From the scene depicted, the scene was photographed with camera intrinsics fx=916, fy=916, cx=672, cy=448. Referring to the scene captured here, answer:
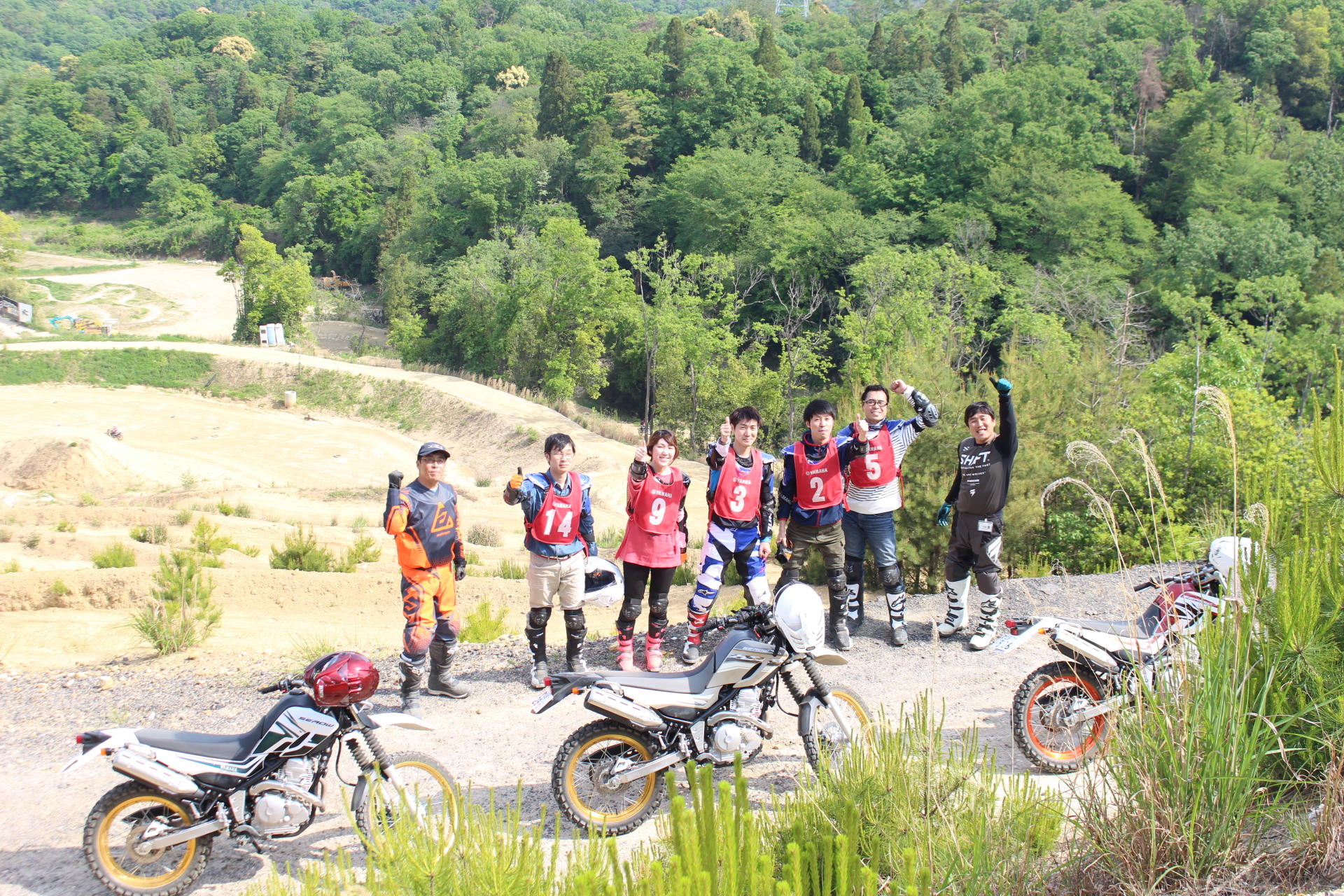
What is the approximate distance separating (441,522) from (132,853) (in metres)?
2.81

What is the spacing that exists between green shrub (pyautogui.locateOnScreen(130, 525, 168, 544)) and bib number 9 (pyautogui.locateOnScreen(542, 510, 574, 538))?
1219 centimetres

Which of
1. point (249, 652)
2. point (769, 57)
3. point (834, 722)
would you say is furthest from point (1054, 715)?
point (769, 57)

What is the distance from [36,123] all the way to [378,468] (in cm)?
10469

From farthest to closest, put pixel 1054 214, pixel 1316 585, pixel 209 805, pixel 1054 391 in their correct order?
pixel 1054 214, pixel 1054 391, pixel 209 805, pixel 1316 585

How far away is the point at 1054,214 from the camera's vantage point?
51.2m

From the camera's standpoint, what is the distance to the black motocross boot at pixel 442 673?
271 inches

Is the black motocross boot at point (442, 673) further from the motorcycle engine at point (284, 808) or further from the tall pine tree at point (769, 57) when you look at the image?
the tall pine tree at point (769, 57)

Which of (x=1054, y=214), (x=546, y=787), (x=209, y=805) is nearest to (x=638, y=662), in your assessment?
(x=546, y=787)

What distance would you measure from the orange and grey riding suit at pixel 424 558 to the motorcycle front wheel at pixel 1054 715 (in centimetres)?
399

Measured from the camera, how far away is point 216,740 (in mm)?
4758

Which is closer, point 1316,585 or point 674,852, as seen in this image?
point 674,852

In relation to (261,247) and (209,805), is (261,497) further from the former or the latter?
(261,247)

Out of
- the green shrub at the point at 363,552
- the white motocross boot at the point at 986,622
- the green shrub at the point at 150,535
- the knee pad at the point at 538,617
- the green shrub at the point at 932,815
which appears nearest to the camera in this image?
the green shrub at the point at 932,815

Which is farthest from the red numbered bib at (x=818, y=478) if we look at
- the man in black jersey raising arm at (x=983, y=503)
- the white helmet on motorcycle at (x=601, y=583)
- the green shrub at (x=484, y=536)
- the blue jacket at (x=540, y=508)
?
the green shrub at (x=484, y=536)
